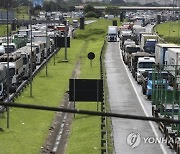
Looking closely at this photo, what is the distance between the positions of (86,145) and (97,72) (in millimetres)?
31664

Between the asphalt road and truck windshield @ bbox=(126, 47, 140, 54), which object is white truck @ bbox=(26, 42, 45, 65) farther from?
truck windshield @ bbox=(126, 47, 140, 54)

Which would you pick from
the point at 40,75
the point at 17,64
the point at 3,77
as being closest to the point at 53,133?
the point at 3,77

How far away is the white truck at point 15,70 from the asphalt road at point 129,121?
6.75m

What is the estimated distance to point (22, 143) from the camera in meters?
23.5

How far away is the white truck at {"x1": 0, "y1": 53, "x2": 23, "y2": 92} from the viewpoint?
40625 millimetres

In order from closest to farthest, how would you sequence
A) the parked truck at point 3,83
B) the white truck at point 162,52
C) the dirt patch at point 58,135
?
the dirt patch at point 58,135 < the parked truck at point 3,83 < the white truck at point 162,52

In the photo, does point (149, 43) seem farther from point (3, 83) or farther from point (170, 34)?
point (170, 34)

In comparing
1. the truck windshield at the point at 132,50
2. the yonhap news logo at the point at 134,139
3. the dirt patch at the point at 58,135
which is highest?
the truck windshield at the point at 132,50

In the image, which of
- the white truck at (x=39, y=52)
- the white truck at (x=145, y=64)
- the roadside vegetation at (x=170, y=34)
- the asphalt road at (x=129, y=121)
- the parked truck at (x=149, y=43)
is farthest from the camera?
the roadside vegetation at (x=170, y=34)

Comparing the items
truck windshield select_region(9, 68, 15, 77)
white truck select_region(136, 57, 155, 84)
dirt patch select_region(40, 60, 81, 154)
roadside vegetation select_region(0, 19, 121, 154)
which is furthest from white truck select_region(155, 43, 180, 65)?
dirt patch select_region(40, 60, 81, 154)

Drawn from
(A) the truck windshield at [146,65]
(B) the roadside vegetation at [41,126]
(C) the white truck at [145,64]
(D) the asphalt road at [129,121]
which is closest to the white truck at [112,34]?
(D) the asphalt road at [129,121]

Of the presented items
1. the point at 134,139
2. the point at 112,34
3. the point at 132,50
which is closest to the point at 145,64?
the point at 132,50

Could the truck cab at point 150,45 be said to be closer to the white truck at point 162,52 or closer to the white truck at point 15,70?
the white truck at point 162,52

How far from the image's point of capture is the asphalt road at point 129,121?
2169 cm
